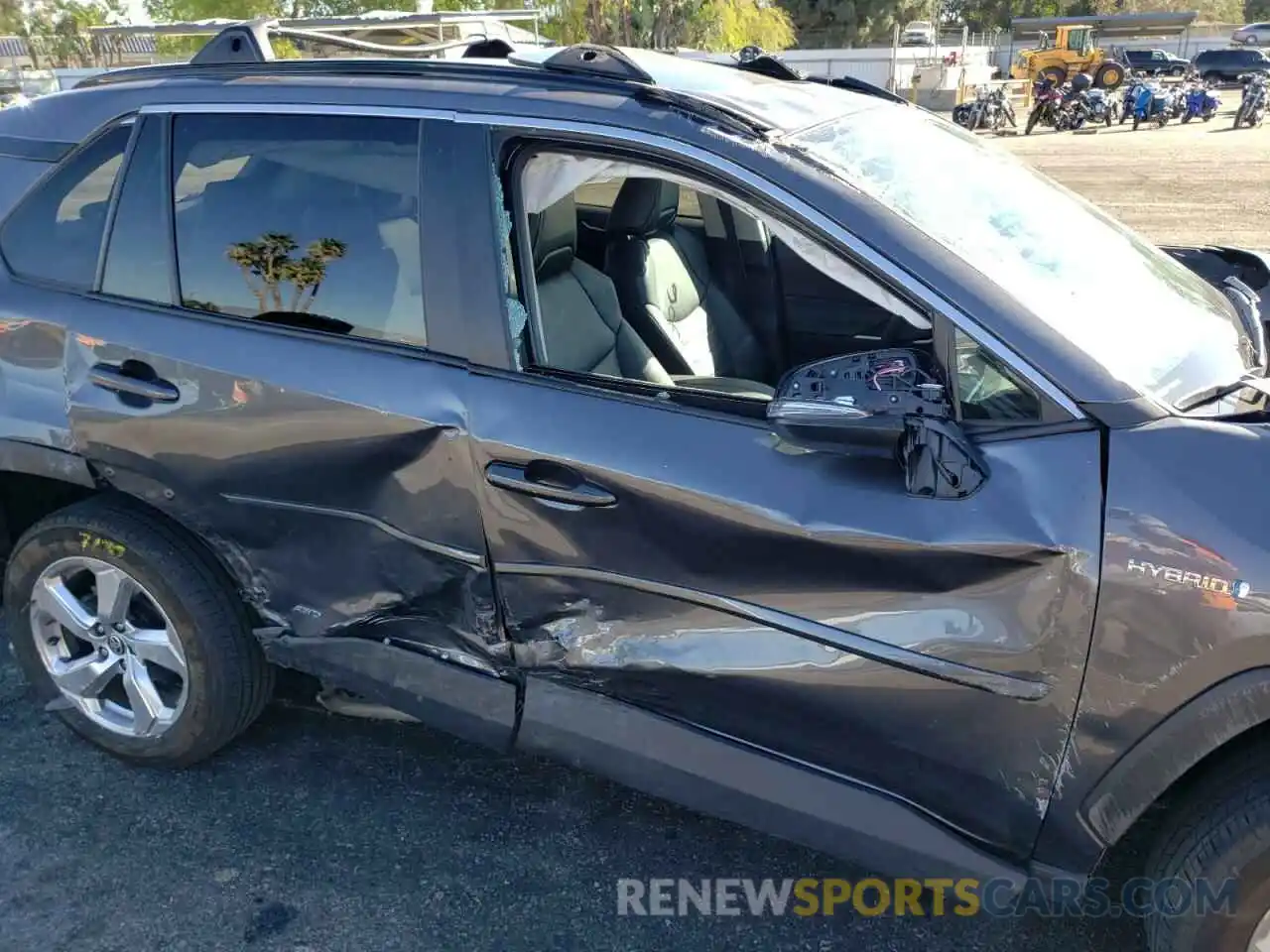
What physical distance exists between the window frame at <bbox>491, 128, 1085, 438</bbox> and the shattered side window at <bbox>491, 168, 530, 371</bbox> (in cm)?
1

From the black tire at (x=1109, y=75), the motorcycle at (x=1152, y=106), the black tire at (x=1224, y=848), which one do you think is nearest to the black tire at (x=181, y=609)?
the black tire at (x=1224, y=848)

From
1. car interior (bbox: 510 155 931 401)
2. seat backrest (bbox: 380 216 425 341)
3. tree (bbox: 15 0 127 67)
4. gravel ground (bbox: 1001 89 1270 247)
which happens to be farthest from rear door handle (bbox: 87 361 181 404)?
tree (bbox: 15 0 127 67)

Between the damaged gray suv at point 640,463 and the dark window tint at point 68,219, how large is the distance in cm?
1

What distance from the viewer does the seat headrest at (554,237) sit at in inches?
94.0

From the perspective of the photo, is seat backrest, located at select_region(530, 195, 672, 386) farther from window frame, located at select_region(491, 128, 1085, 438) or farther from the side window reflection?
the side window reflection

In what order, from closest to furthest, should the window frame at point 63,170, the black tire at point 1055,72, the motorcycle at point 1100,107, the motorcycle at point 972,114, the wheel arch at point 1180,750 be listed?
the wheel arch at point 1180,750
the window frame at point 63,170
the motorcycle at point 1100,107
the motorcycle at point 972,114
the black tire at point 1055,72

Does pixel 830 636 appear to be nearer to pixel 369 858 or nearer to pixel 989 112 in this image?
pixel 369 858

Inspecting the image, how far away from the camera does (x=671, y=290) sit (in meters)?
3.19

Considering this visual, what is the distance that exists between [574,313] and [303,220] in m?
0.68

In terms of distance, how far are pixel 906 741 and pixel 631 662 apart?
23.0 inches

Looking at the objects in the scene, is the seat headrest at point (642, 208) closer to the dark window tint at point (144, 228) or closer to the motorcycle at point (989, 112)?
the dark window tint at point (144, 228)

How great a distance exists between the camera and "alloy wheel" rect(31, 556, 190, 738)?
107 inches

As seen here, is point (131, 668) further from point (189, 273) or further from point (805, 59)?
point (805, 59)

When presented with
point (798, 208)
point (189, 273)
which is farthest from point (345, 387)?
point (798, 208)
